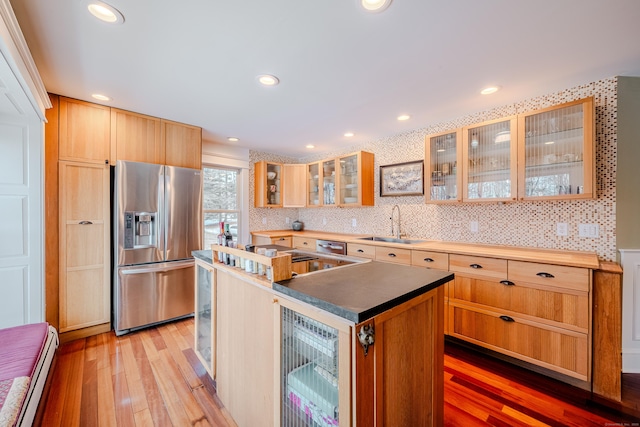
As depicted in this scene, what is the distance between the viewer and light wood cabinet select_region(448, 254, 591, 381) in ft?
6.18

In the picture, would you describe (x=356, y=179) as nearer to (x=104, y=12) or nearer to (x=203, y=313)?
(x=203, y=313)

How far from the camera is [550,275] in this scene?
1.97m

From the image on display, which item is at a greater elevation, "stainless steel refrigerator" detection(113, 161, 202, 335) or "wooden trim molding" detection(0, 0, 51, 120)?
"wooden trim molding" detection(0, 0, 51, 120)

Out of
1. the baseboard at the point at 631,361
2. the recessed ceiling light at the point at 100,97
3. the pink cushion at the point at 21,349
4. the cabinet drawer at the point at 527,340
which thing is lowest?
the baseboard at the point at 631,361

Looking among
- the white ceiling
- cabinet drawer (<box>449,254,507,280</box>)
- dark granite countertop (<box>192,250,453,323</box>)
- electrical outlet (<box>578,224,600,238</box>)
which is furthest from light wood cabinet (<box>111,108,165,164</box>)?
electrical outlet (<box>578,224,600,238</box>)

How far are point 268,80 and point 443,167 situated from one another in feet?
6.67

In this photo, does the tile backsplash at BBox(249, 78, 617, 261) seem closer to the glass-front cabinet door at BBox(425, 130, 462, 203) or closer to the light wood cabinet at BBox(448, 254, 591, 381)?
the glass-front cabinet door at BBox(425, 130, 462, 203)

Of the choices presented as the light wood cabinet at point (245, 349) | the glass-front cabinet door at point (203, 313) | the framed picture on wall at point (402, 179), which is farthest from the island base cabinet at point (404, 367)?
the framed picture on wall at point (402, 179)

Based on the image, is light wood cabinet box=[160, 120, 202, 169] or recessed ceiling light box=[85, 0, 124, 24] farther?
light wood cabinet box=[160, 120, 202, 169]

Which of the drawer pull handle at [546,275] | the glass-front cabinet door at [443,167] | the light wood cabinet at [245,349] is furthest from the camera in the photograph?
the glass-front cabinet door at [443,167]

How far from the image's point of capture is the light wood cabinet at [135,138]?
2836mm

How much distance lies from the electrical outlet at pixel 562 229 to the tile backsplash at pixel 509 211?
0.02 metres

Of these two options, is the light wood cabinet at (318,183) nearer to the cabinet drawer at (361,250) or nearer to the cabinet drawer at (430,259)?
the cabinet drawer at (361,250)

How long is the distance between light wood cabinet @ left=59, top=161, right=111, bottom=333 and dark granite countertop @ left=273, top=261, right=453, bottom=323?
2.57 metres
